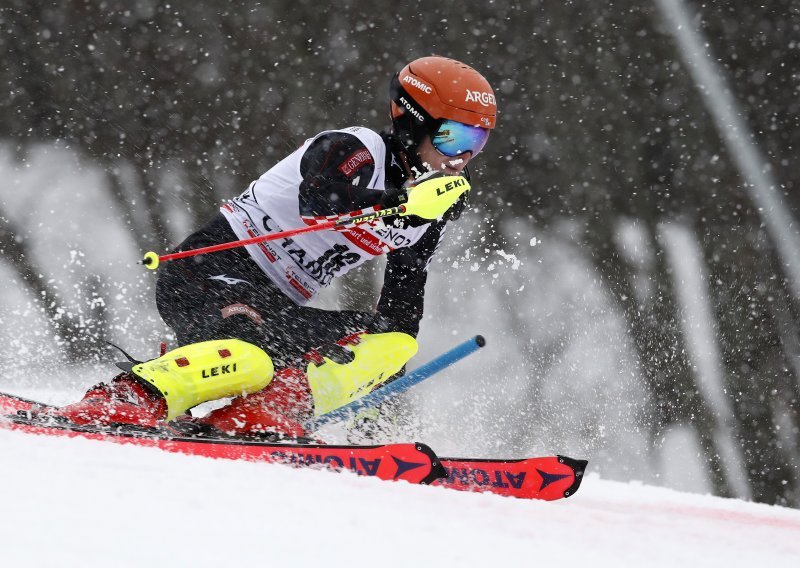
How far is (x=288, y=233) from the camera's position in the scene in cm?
295

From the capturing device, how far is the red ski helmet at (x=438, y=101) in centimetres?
301

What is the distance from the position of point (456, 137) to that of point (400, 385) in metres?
0.78

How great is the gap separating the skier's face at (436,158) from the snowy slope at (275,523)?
3.50 feet

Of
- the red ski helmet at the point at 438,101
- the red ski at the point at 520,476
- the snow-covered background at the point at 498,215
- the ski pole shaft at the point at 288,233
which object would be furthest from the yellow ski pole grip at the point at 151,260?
the snow-covered background at the point at 498,215

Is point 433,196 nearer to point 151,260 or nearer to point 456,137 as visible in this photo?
point 456,137

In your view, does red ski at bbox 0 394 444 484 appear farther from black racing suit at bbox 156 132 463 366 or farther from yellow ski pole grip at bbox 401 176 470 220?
yellow ski pole grip at bbox 401 176 470 220

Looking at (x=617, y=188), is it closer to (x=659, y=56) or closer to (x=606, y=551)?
(x=659, y=56)

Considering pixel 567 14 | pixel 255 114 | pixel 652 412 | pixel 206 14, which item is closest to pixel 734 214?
pixel 652 412

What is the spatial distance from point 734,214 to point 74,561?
9.91 metres

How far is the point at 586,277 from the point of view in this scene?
34.2 ft

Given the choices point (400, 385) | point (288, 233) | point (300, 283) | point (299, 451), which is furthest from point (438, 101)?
point (299, 451)

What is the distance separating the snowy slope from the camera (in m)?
1.54

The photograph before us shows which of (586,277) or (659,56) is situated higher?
(659,56)

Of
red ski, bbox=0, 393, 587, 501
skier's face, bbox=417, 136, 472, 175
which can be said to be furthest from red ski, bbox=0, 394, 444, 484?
skier's face, bbox=417, 136, 472, 175
